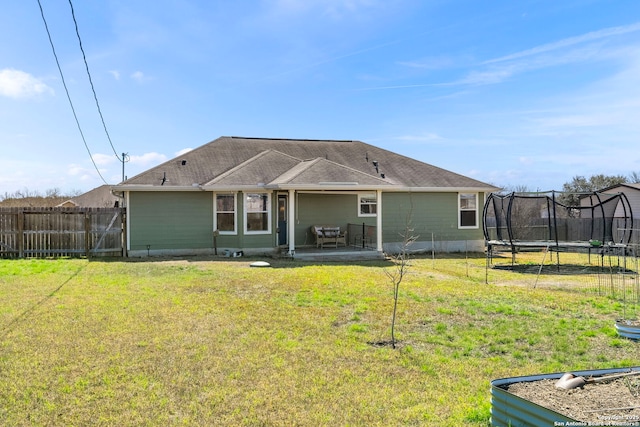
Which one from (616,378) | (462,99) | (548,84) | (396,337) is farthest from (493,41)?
(616,378)

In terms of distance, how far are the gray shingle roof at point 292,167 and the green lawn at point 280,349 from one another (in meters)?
6.67

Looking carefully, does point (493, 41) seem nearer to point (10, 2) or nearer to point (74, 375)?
point (10, 2)

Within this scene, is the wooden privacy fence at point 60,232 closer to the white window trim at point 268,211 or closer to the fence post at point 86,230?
the fence post at point 86,230

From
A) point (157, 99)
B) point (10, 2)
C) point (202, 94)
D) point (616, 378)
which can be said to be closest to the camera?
point (616, 378)

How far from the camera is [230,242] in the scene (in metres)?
16.7

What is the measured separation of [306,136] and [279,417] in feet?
67.1

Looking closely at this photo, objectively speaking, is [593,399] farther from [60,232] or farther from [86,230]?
[60,232]

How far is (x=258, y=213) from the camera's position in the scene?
16.6 metres

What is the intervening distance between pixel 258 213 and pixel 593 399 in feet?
46.0

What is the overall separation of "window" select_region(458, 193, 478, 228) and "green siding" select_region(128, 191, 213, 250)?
1075 cm

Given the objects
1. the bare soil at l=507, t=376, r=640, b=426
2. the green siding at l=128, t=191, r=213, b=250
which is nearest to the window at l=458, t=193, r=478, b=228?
the green siding at l=128, t=191, r=213, b=250

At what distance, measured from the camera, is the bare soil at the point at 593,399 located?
3002mm

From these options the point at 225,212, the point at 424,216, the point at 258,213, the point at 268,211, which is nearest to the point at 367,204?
the point at 424,216

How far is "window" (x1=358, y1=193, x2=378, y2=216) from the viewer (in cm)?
1875
